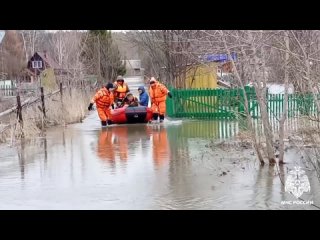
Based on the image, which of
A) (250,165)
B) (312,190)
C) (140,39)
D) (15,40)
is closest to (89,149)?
(250,165)

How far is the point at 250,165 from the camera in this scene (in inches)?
382

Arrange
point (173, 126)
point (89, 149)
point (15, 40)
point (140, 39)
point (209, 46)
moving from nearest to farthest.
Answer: point (209, 46) < point (89, 149) < point (173, 126) < point (140, 39) < point (15, 40)

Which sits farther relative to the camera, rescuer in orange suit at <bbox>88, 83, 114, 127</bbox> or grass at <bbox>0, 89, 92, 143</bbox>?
rescuer in orange suit at <bbox>88, 83, 114, 127</bbox>

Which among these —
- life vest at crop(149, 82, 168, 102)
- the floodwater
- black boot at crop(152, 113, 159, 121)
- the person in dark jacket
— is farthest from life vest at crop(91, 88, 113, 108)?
the floodwater

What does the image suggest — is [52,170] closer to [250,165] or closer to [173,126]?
[250,165]

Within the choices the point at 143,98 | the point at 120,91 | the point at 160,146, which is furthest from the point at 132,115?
the point at 160,146

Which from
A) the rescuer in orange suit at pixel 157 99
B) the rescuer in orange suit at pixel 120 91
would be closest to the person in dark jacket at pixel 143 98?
the rescuer in orange suit at pixel 120 91

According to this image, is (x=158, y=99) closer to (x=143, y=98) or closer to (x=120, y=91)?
(x=143, y=98)

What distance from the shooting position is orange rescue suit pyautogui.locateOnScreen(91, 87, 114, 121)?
56.2 ft

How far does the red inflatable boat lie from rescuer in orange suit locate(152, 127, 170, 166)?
1513mm

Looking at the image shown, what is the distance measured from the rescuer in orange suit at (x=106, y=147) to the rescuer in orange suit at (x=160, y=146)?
3.04 feet

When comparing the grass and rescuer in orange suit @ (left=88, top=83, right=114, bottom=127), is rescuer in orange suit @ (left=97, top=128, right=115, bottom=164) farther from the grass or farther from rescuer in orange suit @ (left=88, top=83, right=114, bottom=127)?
the grass

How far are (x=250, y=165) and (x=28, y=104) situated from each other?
32.5 feet

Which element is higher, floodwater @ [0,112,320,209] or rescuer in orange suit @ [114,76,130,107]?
rescuer in orange suit @ [114,76,130,107]
